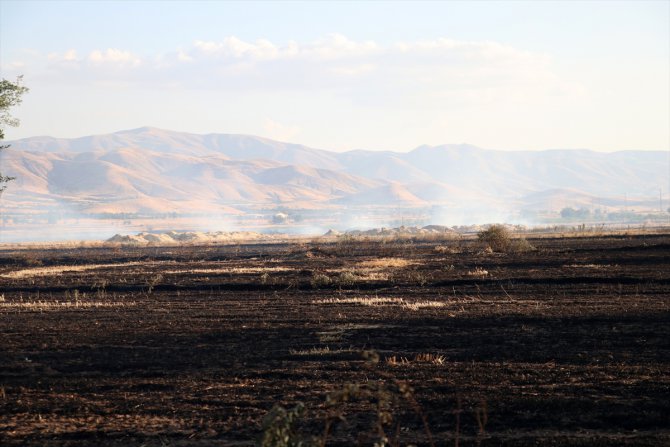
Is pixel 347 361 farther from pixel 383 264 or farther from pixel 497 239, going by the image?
pixel 497 239

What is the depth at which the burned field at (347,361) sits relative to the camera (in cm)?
1033

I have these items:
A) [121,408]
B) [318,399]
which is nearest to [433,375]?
[318,399]

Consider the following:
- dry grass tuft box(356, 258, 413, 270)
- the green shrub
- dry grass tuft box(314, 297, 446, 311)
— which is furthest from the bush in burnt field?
dry grass tuft box(314, 297, 446, 311)

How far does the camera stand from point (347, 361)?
14.9m

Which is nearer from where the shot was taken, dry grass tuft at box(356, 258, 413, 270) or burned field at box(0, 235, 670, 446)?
burned field at box(0, 235, 670, 446)

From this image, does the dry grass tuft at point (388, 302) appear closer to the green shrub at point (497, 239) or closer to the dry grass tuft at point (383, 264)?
the dry grass tuft at point (383, 264)

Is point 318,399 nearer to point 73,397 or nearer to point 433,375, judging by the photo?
point 433,375

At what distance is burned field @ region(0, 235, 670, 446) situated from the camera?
10328 mm

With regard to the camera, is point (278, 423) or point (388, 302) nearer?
point (278, 423)

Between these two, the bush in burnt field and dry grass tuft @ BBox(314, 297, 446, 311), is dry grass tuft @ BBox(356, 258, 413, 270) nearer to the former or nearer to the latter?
the bush in burnt field

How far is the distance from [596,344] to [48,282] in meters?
27.6

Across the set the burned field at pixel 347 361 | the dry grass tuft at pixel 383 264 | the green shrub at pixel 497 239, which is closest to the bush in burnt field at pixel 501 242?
the green shrub at pixel 497 239

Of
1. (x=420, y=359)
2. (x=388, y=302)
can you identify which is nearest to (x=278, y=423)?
(x=420, y=359)

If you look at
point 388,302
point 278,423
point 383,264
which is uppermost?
point 278,423
